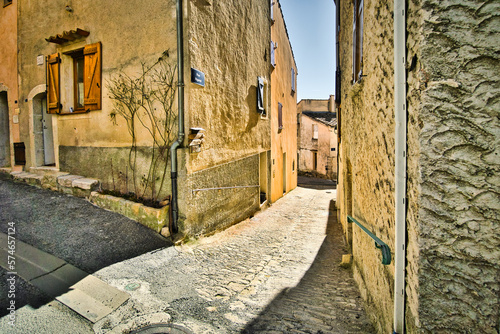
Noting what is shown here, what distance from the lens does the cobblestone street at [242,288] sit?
3059 millimetres

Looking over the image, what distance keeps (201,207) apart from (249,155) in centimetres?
344

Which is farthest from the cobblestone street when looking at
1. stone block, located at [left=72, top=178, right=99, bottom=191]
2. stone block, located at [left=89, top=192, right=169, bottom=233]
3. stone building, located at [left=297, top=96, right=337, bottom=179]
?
stone building, located at [left=297, top=96, right=337, bottom=179]

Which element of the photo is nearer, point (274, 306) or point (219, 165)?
point (274, 306)

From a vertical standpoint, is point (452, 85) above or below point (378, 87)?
below

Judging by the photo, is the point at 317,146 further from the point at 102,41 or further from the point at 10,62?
the point at 10,62

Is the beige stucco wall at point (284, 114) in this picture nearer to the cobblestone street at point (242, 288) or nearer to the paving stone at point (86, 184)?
the cobblestone street at point (242, 288)

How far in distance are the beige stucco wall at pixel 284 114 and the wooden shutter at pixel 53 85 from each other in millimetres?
7441

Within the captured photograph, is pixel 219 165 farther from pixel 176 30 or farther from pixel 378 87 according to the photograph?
pixel 378 87

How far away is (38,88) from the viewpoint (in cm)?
747

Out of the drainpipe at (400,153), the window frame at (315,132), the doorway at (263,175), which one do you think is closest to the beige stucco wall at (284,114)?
the doorway at (263,175)

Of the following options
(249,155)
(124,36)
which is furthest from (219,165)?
(124,36)

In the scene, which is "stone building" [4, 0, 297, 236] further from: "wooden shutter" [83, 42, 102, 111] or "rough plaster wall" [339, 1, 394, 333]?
"rough plaster wall" [339, 1, 394, 333]

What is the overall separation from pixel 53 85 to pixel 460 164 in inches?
327

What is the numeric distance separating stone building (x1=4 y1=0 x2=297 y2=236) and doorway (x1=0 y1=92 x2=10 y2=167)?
1465 millimetres
